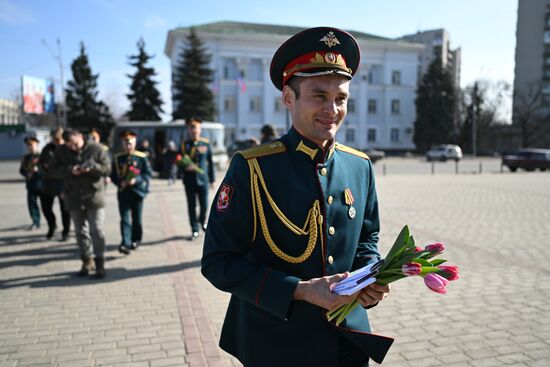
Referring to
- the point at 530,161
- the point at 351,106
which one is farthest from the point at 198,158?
the point at 351,106

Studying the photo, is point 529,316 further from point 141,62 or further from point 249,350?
point 141,62

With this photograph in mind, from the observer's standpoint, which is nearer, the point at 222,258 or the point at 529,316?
the point at 222,258

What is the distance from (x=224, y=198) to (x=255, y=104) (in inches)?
2228

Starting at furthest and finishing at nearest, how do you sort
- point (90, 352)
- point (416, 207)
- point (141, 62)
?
1. point (141, 62)
2. point (416, 207)
3. point (90, 352)

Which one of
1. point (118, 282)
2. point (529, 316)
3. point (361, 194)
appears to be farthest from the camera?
point (118, 282)

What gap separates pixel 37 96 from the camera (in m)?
40.7

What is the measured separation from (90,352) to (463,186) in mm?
16756

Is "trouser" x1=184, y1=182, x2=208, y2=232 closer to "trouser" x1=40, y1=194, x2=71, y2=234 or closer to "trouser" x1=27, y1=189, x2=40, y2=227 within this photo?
"trouser" x1=40, y1=194, x2=71, y2=234

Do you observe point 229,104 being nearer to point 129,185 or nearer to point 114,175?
point 114,175

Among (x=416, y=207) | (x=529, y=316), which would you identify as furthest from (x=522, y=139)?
(x=529, y=316)

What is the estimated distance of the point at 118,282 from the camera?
5.82 m

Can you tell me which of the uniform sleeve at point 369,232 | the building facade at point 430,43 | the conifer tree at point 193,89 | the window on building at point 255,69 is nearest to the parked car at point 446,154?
the conifer tree at point 193,89

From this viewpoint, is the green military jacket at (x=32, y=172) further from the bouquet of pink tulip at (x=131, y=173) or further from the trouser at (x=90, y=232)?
the trouser at (x=90, y=232)

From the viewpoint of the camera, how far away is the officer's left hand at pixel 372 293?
1738 mm
